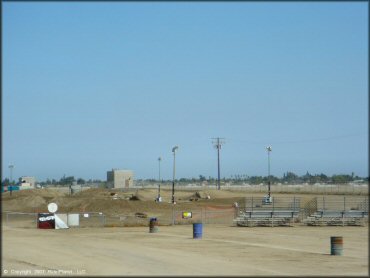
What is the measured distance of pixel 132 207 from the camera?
224 ft

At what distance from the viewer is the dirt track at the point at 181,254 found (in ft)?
62.1

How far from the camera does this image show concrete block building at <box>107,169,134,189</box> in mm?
132125

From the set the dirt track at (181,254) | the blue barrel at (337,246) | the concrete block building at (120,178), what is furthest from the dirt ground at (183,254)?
the concrete block building at (120,178)

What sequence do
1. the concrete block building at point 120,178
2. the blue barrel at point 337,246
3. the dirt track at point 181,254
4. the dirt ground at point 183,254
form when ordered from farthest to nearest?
the concrete block building at point 120,178 < the blue barrel at point 337,246 < the dirt track at point 181,254 < the dirt ground at point 183,254

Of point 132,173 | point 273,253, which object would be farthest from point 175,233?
point 132,173

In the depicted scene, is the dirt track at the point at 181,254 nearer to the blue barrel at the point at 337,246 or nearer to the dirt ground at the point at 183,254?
the dirt ground at the point at 183,254

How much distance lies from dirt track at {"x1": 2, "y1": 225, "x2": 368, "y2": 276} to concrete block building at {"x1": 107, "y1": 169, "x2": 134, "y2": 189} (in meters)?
95.6

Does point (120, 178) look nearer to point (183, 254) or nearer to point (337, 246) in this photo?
point (183, 254)

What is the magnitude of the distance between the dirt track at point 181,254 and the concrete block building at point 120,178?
9565 centimetres

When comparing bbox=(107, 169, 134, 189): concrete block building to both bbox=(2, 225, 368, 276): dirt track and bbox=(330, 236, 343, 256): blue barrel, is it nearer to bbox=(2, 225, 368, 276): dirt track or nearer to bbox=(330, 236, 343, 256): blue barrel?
bbox=(2, 225, 368, 276): dirt track

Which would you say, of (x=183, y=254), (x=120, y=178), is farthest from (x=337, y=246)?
(x=120, y=178)

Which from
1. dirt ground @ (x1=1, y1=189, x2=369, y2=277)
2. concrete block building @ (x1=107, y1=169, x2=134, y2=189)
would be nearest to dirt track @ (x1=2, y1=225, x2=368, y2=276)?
dirt ground @ (x1=1, y1=189, x2=369, y2=277)

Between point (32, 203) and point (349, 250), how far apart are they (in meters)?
59.7

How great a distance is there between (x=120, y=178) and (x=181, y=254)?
11118 centimetres
